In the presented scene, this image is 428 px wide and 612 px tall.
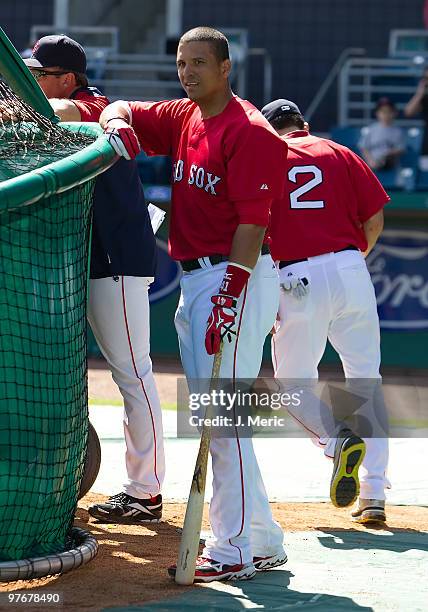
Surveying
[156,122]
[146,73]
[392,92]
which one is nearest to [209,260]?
[156,122]

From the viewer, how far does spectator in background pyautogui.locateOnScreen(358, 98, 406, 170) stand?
1397 centimetres

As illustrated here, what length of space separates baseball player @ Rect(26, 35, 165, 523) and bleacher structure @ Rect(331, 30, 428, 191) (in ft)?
29.3

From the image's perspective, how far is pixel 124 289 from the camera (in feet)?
17.6

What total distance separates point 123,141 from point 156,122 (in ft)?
1.71

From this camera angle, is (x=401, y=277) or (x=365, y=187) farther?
(x=401, y=277)

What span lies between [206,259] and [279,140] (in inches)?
20.9

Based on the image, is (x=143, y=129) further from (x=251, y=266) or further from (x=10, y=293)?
(x=10, y=293)

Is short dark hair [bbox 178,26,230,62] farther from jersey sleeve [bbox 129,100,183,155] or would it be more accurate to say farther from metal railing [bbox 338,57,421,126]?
metal railing [bbox 338,57,421,126]

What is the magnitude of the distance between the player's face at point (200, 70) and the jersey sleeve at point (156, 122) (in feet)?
1.05

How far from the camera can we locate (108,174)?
17.5ft

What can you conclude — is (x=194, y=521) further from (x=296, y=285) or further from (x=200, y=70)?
(x=296, y=285)

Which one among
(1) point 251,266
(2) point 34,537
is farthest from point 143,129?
(2) point 34,537
